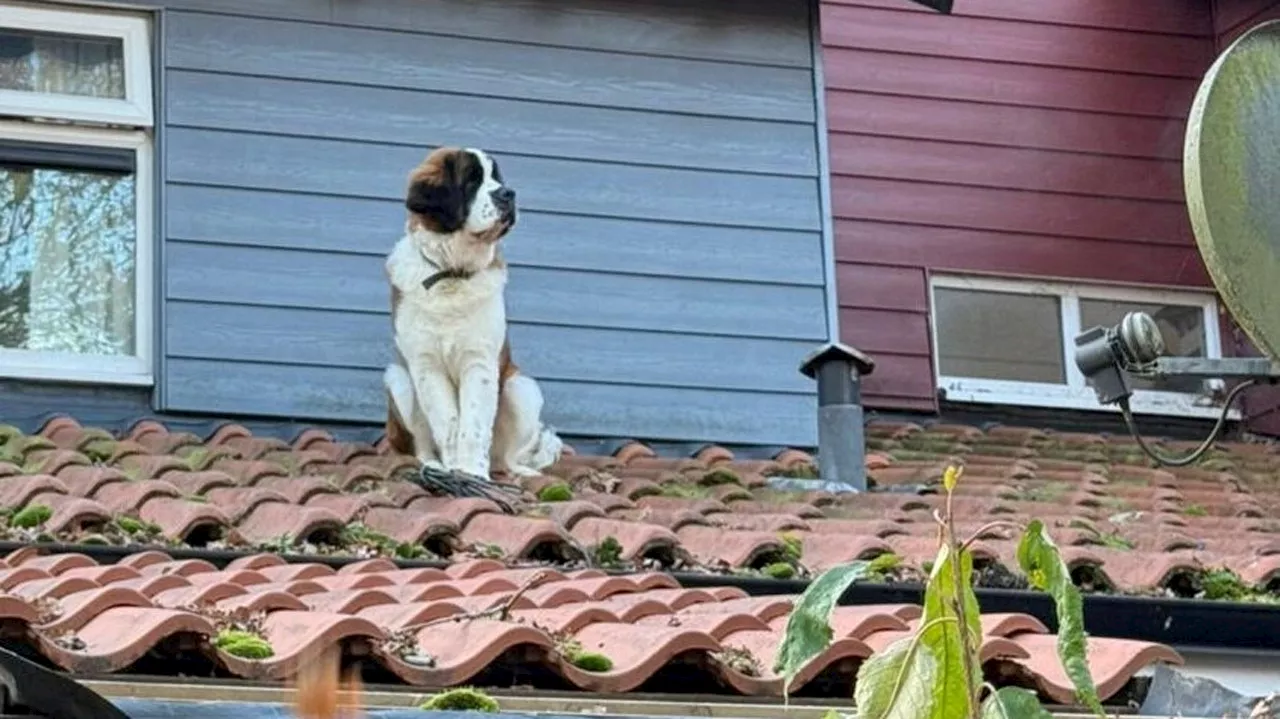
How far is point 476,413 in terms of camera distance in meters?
8.38

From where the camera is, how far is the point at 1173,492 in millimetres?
8914

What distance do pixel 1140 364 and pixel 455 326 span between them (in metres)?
3.91

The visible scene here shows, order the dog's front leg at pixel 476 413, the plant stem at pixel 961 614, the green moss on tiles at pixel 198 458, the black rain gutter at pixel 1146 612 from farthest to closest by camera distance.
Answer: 1. the dog's front leg at pixel 476 413
2. the green moss on tiles at pixel 198 458
3. the black rain gutter at pixel 1146 612
4. the plant stem at pixel 961 614

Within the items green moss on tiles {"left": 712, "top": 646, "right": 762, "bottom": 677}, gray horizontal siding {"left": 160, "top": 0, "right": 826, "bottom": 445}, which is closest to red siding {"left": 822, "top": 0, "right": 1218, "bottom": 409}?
gray horizontal siding {"left": 160, "top": 0, "right": 826, "bottom": 445}

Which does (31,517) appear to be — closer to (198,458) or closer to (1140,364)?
(198,458)

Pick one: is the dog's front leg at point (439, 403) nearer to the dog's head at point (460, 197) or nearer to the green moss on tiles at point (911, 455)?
the dog's head at point (460, 197)

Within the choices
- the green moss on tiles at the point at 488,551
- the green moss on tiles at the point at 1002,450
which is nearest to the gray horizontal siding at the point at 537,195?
the green moss on tiles at the point at 1002,450

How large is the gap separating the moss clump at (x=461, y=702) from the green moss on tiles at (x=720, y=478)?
13.4ft

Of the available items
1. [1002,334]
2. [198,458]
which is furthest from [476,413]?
[1002,334]

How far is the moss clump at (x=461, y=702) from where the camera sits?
4.26 meters

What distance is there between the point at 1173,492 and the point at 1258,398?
80.0 inches

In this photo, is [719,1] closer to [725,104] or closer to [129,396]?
[725,104]

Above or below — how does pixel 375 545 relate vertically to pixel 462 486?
below

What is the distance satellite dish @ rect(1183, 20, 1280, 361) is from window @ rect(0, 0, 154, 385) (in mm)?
4931
